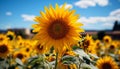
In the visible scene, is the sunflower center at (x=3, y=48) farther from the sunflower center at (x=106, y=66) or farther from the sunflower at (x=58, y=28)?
the sunflower at (x=58, y=28)

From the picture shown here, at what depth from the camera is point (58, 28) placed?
2475 mm

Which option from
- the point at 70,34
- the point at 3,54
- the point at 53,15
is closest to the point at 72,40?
the point at 70,34

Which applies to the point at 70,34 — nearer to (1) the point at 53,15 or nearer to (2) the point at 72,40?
(2) the point at 72,40

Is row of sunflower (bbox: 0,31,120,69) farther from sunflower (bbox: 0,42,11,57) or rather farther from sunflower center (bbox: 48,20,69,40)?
sunflower center (bbox: 48,20,69,40)

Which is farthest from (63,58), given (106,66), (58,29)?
(106,66)

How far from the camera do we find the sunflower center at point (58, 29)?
2461 millimetres

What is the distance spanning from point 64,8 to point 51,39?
0.31m

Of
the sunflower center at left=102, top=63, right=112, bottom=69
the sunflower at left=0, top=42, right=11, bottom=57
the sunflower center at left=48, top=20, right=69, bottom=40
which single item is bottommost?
the sunflower center at left=102, top=63, right=112, bottom=69

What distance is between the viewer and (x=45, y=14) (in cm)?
240

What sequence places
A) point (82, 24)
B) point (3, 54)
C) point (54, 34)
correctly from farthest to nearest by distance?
point (3, 54), point (54, 34), point (82, 24)

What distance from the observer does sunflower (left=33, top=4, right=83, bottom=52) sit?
2.36 meters

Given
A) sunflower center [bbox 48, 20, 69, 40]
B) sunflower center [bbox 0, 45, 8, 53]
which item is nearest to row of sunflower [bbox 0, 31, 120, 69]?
sunflower center [bbox 0, 45, 8, 53]

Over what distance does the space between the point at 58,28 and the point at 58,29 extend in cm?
1

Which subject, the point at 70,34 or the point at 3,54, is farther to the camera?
the point at 3,54
